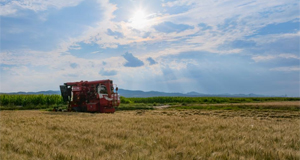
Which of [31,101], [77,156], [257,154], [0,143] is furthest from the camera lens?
[31,101]

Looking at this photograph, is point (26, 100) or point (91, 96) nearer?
point (91, 96)

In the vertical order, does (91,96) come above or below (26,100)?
above

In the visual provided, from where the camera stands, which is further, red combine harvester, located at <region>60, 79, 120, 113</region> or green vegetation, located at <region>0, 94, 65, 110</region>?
green vegetation, located at <region>0, 94, 65, 110</region>

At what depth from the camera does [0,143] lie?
5.47m

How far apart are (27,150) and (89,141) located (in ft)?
4.52

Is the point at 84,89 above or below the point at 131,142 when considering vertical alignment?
above

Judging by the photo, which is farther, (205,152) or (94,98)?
(94,98)

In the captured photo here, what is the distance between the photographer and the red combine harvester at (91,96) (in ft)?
57.8

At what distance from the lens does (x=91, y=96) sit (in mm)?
18547

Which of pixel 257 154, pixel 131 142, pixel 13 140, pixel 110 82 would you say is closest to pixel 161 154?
pixel 131 142

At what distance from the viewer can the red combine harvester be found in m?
17.6

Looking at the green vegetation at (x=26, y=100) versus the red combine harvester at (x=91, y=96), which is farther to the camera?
the green vegetation at (x=26, y=100)

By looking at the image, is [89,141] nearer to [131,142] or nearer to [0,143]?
[131,142]

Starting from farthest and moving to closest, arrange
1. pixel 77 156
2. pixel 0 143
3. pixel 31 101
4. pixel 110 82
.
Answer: pixel 31 101 < pixel 110 82 < pixel 0 143 < pixel 77 156
